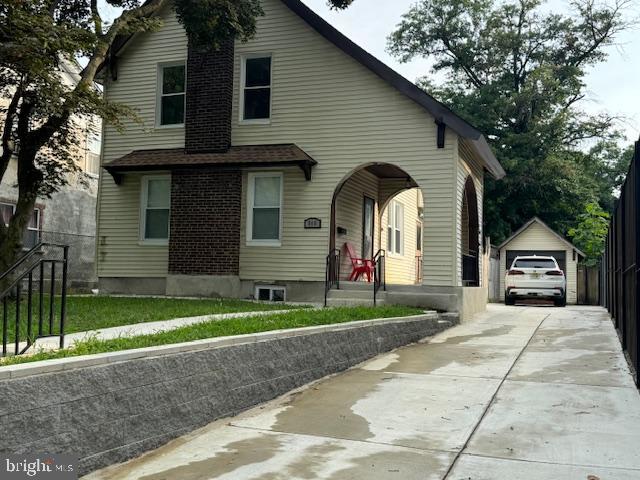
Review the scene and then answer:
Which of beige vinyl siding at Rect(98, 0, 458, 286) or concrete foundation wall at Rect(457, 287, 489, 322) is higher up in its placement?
beige vinyl siding at Rect(98, 0, 458, 286)

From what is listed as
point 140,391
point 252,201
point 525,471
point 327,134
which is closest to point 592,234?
point 327,134

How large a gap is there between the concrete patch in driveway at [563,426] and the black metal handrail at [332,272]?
285 inches

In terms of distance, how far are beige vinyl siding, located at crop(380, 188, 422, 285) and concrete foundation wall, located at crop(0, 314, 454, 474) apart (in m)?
12.0

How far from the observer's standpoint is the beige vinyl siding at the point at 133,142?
1600 centimetres

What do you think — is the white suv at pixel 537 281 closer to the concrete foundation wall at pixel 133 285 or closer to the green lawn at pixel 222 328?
the green lawn at pixel 222 328

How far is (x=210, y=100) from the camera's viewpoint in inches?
617

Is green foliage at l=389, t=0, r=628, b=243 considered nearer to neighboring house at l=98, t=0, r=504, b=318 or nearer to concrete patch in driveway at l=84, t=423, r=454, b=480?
neighboring house at l=98, t=0, r=504, b=318

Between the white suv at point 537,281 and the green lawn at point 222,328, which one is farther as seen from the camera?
the white suv at point 537,281

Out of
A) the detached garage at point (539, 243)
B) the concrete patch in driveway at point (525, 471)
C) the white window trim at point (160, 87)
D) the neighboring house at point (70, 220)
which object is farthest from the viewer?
the detached garage at point (539, 243)

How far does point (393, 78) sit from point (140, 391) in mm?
10419

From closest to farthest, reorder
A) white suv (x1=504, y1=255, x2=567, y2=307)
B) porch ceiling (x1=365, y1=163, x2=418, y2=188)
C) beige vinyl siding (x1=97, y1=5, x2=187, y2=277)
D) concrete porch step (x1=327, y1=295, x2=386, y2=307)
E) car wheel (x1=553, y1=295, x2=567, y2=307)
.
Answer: concrete porch step (x1=327, y1=295, x2=386, y2=307) < beige vinyl siding (x1=97, y1=5, x2=187, y2=277) < porch ceiling (x1=365, y1=163, x2=418, y2=188) < white suv (x1=504, y1=255, x2=567, y2=307) < car wheel (x1=553, y1=295, x2=567, y2=307)

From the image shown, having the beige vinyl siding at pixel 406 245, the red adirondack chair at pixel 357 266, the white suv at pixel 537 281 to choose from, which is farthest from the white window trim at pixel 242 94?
the white suv at pixel 537 281

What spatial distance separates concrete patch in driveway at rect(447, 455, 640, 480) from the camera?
14.6 feet

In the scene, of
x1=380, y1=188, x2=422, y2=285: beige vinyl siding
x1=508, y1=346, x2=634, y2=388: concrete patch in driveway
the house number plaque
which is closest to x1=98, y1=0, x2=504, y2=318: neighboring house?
the house number plaque
